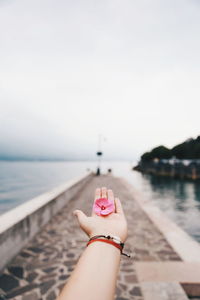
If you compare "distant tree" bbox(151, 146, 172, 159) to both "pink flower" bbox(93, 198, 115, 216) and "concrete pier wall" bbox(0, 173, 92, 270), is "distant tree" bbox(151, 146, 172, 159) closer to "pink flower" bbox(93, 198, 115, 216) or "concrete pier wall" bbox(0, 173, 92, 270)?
"concrete pier wall" bbox(0, 173, 92, 270)

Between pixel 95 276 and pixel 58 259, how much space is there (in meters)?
3.97

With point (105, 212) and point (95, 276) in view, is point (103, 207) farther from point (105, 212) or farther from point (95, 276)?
point (95, 276)

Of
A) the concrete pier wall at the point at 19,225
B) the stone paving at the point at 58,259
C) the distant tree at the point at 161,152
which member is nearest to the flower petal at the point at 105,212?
the stone paving at the point at 58,259

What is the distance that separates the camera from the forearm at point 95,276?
0.82 metres

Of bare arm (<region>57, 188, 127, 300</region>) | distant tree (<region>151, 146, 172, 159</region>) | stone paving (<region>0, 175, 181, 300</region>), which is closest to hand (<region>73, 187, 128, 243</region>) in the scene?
bare arm (<region>57, 188, 127, 300</region>)

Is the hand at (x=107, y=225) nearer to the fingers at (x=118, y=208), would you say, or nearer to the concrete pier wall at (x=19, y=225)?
the fingers at (x=118, y=208)

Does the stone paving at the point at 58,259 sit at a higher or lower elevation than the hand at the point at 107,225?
lower

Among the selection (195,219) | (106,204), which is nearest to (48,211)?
(106,204)

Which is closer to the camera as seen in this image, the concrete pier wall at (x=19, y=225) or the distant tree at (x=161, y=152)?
the concrete pier wall at (x=19, y=225)

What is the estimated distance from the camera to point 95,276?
0.88 meters

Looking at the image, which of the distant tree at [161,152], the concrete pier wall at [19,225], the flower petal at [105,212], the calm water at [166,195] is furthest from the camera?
the distant tree at [161,152]

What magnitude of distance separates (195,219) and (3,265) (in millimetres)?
11424

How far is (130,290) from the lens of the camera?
10.9 feet

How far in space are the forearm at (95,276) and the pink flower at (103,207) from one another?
13.2 inches
